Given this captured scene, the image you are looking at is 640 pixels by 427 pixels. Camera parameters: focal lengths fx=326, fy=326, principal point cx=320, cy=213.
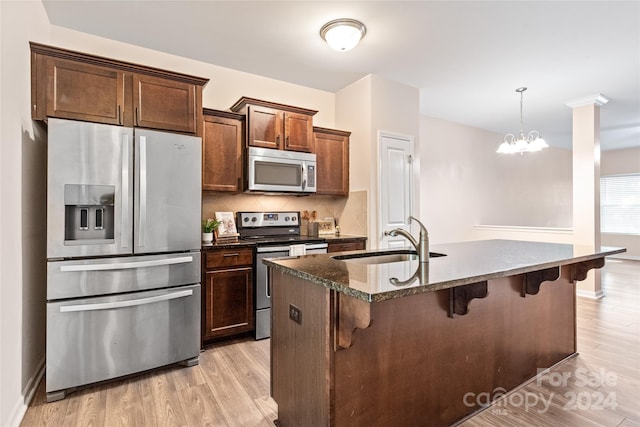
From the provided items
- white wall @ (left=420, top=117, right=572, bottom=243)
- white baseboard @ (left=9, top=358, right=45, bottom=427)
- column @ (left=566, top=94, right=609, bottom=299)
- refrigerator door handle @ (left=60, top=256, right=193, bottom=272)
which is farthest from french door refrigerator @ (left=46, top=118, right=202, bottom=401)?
column @ (left=566, top=94, right=609, bottom=299)

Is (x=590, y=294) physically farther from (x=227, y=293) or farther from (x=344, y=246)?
(x=227, y=293)

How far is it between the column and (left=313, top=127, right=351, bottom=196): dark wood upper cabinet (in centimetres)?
324

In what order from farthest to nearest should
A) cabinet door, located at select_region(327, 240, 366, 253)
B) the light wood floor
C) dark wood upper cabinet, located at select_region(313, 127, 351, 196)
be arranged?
dark wood upper cabinet, located at select_region(313, 127, 351, 196)
cabinet door, located at select_region(327, 240, 366, 253)
the light wood floor

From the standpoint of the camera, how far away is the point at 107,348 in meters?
2.16

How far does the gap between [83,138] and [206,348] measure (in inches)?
74.1

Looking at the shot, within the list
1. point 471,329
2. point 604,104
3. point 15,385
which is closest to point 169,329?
point 15,385

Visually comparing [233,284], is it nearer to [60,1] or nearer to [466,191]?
[60,1]

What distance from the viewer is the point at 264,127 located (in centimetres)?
334

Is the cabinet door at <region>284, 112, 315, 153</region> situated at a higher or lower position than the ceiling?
lower

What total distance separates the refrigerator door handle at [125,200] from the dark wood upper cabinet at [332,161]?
2.02 m

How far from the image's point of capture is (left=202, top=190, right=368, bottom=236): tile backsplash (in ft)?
11.3

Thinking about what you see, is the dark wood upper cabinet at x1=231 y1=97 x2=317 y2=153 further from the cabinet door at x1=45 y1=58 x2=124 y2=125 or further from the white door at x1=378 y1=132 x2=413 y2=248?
the cabinet door at x1=45 y1=58 x2=124 y2=125

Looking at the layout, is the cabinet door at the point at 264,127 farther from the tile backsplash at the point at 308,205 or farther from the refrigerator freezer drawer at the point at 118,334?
the refrigerator freezer drawer at the point at 118,334

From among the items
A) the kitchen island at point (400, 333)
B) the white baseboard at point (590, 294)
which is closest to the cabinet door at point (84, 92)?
the kitchen island at point (400, 333)
